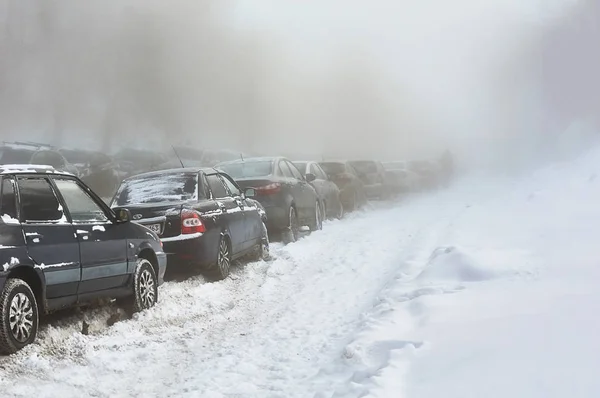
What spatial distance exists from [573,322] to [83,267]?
4021 millimetres

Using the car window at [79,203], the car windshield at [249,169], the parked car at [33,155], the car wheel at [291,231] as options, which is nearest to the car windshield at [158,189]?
the car window at [79,203]

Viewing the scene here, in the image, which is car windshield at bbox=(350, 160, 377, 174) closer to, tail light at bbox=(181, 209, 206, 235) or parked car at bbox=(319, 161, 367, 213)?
parked car at bbox=(319, 161, 367, 213)

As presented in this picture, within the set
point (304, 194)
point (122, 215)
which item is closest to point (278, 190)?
point (304, 194)

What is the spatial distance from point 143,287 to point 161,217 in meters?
1.25

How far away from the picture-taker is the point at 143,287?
21.6ft

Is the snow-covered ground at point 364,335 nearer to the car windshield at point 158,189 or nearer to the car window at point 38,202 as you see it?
the car window at point 38,202

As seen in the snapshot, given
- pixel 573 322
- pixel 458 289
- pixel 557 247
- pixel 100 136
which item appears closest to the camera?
pixel 573 322

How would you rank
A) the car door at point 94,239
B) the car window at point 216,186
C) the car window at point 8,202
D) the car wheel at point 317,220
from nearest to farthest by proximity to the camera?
the car window at point 8,202, the car door at point 94,239, the car window at point 216,186, the car wheel at point 317,220

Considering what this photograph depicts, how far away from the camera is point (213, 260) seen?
7.87m

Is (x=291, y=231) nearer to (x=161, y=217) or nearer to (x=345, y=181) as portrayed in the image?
(x=161, y=217)

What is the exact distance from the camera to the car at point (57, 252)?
4.82 metres

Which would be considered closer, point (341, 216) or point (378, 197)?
point (341, 216)

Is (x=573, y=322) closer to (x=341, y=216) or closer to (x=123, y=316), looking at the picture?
(x=123, y=316)

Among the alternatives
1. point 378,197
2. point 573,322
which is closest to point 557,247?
point 573,322
